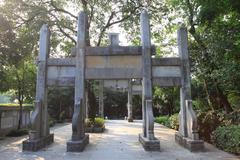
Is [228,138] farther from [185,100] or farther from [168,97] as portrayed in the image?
[168,97]

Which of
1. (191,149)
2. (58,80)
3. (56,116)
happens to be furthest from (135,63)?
(56,116)

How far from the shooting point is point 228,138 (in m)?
11.2

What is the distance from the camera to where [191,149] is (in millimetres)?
11250

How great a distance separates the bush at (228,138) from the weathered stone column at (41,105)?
7108 millimetres

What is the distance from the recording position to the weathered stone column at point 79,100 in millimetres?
11492

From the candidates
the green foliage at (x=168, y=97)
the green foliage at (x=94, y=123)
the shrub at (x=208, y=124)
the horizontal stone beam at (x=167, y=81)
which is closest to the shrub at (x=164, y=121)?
the green foliage at (x=168, y=97)

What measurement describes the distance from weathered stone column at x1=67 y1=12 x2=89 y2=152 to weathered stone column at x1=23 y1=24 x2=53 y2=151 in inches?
54.8

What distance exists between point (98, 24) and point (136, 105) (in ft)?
76.6

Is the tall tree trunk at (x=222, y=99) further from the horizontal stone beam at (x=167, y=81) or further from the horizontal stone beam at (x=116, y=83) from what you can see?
the horizontal stone beam at (x=116, y=83)

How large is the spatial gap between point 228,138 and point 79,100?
6.03 meters

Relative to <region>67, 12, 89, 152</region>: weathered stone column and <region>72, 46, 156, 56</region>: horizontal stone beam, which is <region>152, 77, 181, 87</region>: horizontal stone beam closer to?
<region>72, 46, 156, 56</region>: horizontal stone beam

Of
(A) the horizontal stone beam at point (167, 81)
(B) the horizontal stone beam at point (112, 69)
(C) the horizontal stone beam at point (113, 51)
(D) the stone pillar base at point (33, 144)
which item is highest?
(C) the horizontal stone beam at point (113, 51)

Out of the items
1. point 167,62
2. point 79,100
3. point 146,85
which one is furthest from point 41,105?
point 167,62

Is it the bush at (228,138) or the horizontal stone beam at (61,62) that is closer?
the bush at (228,138)
